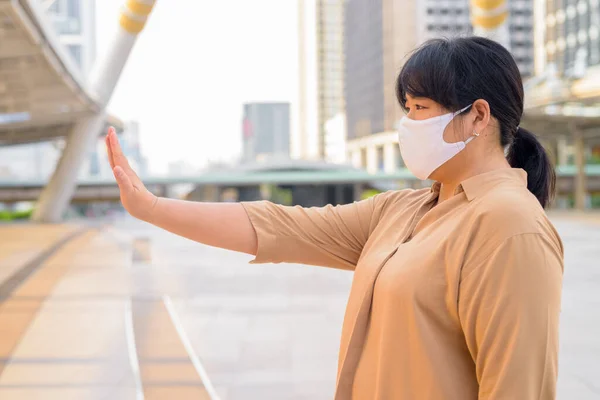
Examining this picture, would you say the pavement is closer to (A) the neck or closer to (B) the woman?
(B) the woman

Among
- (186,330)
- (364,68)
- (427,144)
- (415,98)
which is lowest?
(186,330)

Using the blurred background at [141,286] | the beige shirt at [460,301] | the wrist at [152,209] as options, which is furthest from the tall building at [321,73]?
the beige shirt at [460,301]

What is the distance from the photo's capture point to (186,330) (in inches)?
294

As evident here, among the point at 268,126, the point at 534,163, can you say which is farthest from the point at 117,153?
the point at 268,126

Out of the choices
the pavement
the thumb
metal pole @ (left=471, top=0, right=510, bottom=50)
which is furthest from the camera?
metal pole @ (left=471, top=0, right=510, bottom=50)

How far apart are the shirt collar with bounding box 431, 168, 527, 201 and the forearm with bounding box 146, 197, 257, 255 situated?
2.42ft

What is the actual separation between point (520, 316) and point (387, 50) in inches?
4299

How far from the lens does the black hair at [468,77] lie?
179cm

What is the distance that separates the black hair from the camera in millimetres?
1790

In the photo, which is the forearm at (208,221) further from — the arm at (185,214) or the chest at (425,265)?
the chest at (425,265)

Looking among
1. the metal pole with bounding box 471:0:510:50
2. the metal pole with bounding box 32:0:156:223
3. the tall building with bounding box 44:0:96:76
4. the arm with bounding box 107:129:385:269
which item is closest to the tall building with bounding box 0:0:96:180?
the tall building with bounding box 44:0:96:76

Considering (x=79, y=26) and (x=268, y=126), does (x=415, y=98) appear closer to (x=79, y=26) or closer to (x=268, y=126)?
(x=79, y=26)

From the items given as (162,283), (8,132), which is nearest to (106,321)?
(162,283)

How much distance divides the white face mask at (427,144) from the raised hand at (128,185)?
2.64 ft
